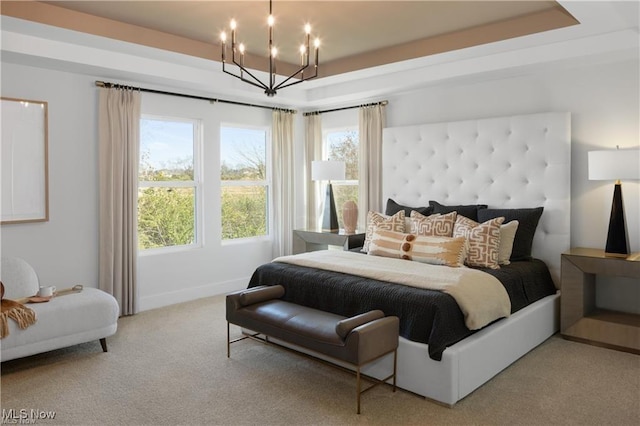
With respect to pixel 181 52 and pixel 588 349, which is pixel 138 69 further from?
pixel 588 349

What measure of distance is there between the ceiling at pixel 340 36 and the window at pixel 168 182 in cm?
46

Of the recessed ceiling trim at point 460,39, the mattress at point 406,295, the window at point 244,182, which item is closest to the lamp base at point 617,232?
the mattress at point 406,295

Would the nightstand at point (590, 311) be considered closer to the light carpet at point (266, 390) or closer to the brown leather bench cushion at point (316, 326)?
the light carpet at point (266, 390)

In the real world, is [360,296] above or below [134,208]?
below

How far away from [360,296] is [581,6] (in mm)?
2376

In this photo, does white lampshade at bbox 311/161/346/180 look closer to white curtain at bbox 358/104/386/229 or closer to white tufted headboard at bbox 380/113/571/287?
white curtain at bbox 358/104/386/229

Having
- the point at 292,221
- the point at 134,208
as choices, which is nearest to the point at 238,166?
the point at 292,221

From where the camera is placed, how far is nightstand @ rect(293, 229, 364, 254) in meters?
5.34

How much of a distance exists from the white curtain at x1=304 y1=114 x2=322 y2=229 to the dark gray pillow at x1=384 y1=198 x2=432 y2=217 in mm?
1328

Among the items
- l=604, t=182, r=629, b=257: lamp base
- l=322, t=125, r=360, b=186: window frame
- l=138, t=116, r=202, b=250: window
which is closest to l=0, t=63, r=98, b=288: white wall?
l=138, t=116, r=202, b=250: window

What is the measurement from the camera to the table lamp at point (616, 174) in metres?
3.71

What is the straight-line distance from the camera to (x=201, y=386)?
3.13 m

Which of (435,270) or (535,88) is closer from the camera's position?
(435,270)

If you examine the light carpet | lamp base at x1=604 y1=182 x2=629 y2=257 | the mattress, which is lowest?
the light carpet
